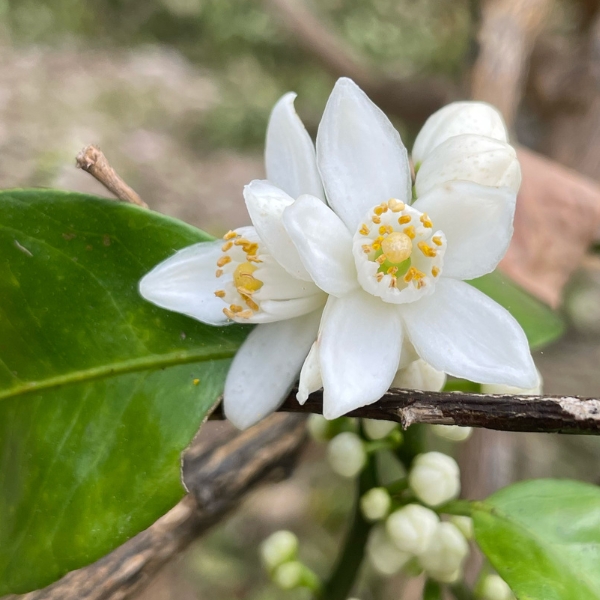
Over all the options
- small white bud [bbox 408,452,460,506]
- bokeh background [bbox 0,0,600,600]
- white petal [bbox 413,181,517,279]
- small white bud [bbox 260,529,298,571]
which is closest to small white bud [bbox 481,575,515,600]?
small white bud [bbox 408,452,460,506]

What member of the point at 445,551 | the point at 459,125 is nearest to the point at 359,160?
the point at 459,125

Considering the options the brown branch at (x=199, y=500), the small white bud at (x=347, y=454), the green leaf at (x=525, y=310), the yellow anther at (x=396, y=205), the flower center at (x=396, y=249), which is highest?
the yellow anther at (x=396, y=205)

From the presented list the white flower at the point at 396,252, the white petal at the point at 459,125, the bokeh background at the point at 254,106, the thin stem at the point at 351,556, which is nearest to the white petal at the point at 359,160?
the white flower at the point at 396,252

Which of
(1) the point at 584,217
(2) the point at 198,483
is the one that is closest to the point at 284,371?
(2) the point at 198,483

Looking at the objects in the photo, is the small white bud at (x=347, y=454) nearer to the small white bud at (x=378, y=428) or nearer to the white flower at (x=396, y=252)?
the small white bud at (x=378, y=428)

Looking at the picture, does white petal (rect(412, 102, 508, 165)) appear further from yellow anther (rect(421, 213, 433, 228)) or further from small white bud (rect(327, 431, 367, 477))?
small white bud (rect(327, 431, 367, 477))

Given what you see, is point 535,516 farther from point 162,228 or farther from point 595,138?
point 595,138
